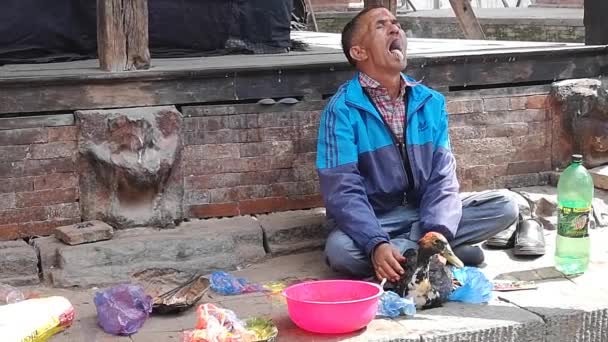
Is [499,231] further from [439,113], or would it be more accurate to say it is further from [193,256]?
[193,256]

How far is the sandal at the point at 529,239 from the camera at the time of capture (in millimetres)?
4270

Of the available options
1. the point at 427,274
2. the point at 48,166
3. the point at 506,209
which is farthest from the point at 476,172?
the point at 48,166

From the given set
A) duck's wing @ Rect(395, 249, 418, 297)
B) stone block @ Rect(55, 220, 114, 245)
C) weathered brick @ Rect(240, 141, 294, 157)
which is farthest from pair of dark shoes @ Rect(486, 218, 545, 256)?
stone block @ Rect(55, 220, 114, 245)

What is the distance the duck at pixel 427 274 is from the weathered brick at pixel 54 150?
173 cm

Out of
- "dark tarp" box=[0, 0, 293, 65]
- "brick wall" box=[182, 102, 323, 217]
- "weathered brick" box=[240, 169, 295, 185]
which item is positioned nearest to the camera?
"brick wall" box=[182, 102, 323, 217]

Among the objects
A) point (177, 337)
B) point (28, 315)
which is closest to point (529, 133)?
point (177, 337)

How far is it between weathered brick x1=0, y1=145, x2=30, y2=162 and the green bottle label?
8.35 feet

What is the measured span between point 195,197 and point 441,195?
129 cm

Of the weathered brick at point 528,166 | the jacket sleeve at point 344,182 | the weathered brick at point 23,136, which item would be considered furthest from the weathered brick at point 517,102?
the weathered brick at point 23,136

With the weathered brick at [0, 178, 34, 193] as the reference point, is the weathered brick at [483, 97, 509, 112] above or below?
above

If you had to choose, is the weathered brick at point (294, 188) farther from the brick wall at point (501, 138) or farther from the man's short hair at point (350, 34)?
the brick wall at point (501, 138)

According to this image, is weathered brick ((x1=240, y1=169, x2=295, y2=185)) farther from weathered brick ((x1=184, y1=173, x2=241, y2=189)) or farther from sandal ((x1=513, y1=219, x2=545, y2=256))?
sandal ((x1=513, y1=219, x2=545, y2=256))

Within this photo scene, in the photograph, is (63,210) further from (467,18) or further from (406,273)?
(467,18)

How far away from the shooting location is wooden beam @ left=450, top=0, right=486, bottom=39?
8656 millimetres
